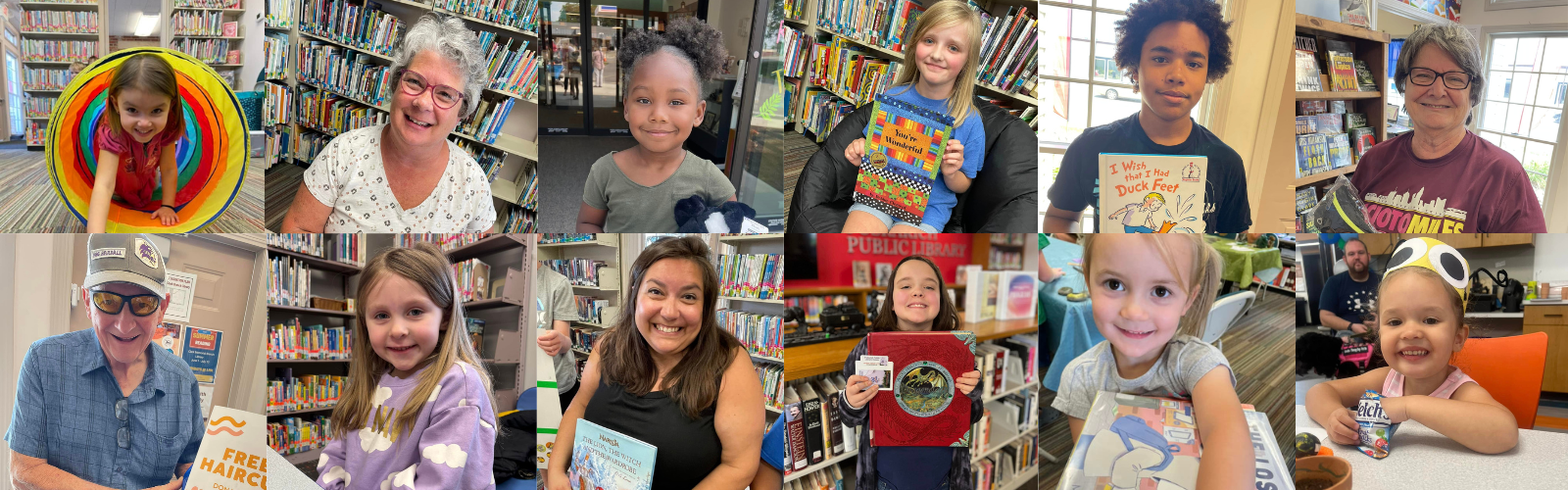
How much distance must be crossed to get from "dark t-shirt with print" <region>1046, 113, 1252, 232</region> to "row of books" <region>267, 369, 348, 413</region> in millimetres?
2242

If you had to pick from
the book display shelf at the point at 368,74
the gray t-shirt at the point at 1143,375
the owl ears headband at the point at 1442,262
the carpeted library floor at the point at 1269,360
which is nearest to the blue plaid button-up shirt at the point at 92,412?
the book display shelf at the point at 368,74

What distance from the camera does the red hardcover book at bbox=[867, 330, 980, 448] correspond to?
2584mm

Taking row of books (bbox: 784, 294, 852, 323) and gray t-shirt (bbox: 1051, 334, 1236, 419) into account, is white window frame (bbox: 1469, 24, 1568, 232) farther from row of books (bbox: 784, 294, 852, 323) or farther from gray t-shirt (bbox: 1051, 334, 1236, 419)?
row of books (bbox: 784, 294, 852, 323)

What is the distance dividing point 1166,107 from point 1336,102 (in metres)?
0.63

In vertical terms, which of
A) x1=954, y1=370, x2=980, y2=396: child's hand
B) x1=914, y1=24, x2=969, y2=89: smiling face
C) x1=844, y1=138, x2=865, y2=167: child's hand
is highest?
x1=914, y1=24, x2=969, y2=89: smiling face

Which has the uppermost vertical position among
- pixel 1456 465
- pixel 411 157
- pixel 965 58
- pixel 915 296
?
pixel 965 58

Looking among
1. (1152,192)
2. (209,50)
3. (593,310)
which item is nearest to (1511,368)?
(1152,192)

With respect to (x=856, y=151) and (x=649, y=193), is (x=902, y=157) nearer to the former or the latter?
(x=856, y=151)

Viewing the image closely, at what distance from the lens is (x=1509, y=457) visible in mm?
2490

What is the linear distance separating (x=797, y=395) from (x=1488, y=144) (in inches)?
91.5

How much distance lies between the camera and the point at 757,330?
8.27 feet

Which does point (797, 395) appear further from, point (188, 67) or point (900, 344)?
point (188, 67)

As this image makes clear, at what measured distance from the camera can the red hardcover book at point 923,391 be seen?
2.58 m

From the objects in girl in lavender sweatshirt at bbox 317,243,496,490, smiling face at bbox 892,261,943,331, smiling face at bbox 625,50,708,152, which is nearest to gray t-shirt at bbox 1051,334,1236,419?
smiling face at bbox 892,261,943,331
